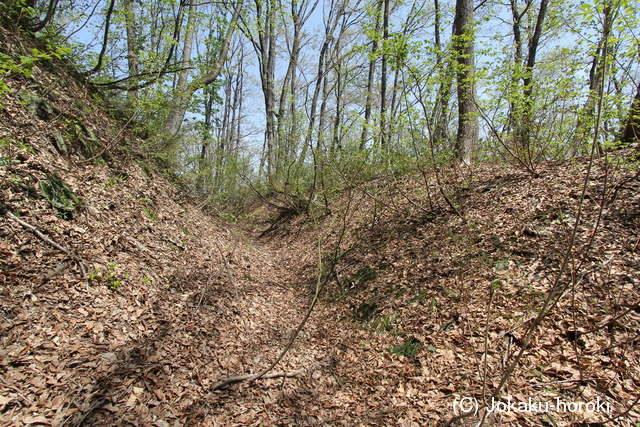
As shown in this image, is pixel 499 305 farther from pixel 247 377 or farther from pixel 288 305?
pixel 288 305

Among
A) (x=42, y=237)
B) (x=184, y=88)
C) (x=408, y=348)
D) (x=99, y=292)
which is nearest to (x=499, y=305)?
(x=408, y=348)

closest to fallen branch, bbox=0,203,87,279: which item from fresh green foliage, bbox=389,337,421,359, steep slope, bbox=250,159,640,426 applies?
steep slope, bbox=250,159,640,426

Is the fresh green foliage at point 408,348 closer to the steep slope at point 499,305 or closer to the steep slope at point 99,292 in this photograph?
the steep slope at point 499,305

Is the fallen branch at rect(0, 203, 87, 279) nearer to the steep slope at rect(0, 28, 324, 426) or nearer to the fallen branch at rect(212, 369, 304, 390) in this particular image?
the steep slope at rect(0, 28, 324, 426)

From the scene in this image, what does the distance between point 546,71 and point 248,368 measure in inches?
376

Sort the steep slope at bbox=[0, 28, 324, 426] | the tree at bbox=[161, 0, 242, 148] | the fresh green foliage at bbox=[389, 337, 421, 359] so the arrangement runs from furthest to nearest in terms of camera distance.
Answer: the tree at bbox=[161, 0, 242, 148], the fresh green foliage at bbox=[389, 337, 421, 359], the steep slope at bbox=[0, 28, 324, 426]

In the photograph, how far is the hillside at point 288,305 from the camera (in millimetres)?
2527

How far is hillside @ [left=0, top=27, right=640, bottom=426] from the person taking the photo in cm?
253

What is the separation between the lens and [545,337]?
2924mm

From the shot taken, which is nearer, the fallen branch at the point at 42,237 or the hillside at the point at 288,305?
the hillside at the point at 288,305

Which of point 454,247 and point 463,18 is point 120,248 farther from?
point 463,18

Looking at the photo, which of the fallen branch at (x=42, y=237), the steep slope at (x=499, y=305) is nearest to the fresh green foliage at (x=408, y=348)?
the steep slope at (x=499, y=305)

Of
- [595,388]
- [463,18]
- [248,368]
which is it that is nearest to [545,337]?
[595,388]

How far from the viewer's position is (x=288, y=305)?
17.0ft
